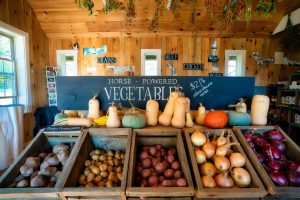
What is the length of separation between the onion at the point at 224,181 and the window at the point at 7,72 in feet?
11.2

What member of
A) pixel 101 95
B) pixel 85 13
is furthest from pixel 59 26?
pixel 101 95

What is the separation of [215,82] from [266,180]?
2.36 ft

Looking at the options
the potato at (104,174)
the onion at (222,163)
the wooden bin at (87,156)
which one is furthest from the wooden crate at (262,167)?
the potato at (104,174)

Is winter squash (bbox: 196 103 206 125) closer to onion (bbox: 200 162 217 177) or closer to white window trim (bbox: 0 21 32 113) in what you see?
onion (bbox: 200 162 217 177)

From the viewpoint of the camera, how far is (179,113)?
3.89 feet

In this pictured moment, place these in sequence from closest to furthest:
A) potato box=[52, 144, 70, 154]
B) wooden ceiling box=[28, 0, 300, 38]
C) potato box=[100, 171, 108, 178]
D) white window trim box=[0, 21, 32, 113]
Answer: potato box=[100, 171, 108, 178], potato box=[52, 144, 70, 154], white window trim box=[0, 21, 32, 113], wooden ceiling box=[28, 0, 300, 38]

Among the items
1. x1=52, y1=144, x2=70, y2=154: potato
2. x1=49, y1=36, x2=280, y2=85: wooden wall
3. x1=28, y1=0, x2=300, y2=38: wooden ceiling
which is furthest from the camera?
x1=49, y1=36, x2=280, y2=85: wooden wall

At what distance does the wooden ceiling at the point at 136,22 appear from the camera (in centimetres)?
342

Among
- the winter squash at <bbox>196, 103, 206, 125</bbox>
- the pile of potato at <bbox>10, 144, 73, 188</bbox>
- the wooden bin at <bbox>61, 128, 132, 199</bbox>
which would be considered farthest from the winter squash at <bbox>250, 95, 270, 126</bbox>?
the pile of potato at <bbox>10, 144, 73, 188</bbox>

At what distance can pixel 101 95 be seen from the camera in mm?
1341

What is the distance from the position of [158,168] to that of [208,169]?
27cm

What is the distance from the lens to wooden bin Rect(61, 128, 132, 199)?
2.62ft

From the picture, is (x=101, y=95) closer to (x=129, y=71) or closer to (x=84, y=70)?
(x=129, y=71)

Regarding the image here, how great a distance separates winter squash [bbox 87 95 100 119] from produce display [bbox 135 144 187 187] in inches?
16.6
